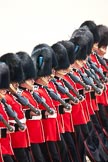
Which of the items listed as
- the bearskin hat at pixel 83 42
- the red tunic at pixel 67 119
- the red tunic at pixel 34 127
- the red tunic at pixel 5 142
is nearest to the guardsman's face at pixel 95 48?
the bearskin hat at pixel 83 42

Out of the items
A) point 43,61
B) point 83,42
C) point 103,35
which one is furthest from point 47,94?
point 103,35

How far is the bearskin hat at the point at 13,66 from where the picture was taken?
12.7ft

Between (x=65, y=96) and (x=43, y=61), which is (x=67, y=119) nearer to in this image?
(x=65, y=96)

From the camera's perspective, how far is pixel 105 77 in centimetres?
514

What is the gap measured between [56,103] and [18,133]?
1.92ft

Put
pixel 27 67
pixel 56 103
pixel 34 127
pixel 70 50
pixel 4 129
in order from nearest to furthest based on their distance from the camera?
pixel 4 129 → pixel 34 127 → pixel 27 67 → pixel 56 103 → pixel 70 50

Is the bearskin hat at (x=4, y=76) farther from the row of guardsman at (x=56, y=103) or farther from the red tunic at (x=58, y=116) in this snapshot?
the red tunic at (x=58, y=116)

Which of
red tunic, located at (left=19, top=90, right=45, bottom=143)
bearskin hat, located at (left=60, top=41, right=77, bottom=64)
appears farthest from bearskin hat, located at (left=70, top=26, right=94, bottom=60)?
red tunic, located at (left=19, top=90, right=45, bottom=143)

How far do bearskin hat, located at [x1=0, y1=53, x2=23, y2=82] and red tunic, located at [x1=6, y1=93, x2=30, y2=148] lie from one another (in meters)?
0.18

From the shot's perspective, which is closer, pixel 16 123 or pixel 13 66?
pixel 16 123

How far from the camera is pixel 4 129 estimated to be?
352 centimetres

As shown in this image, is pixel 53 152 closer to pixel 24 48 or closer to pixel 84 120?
pixel 84 120

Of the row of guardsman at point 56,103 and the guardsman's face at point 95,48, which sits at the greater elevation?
the guardsman's face at point 95,48

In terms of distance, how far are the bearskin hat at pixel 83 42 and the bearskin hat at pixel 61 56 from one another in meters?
0.32
